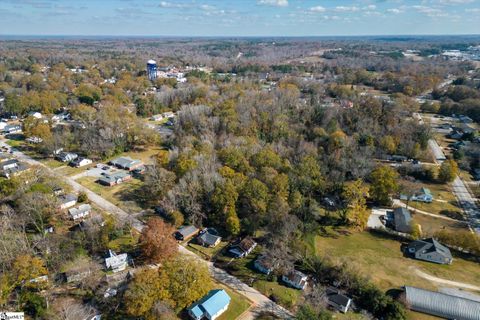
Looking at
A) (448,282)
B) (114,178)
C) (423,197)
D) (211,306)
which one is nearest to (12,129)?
(114,178)

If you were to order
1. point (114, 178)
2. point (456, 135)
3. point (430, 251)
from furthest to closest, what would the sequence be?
point (456, 135) → point (114, 178) → point (430, 251)

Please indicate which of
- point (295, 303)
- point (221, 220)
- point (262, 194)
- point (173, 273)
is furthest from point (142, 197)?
point (295, 303)

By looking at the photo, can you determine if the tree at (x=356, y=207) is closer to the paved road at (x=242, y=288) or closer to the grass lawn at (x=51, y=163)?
the paved road at (x=242, y=288)

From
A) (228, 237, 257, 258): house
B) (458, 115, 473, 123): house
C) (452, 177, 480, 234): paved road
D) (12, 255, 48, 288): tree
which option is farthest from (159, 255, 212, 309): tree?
Result: (458, 115, 473, 123): house

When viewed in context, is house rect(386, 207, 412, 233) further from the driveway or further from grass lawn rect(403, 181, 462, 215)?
grass lawn rect(403, 181, 462, 215)

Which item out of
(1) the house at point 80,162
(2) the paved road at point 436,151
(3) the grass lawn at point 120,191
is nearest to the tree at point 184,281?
(3) the grass lawn at point 120,191

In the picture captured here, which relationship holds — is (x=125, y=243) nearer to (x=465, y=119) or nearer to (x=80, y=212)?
(x=80, y=212)
